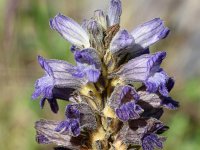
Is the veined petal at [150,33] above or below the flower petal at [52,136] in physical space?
above

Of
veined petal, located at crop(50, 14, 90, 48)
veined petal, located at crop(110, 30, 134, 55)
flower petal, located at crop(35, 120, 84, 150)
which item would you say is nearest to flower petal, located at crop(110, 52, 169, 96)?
veined petal, located at crop(110, 30, 134, 55)

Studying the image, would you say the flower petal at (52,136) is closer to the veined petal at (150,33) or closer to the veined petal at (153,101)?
the veined petal at (153,101)

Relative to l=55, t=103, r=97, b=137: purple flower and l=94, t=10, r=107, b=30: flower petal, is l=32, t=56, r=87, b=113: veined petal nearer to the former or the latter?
l=55, t=103, r=97, b=137: purple flower

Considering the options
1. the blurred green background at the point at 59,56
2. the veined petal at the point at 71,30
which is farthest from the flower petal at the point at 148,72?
the blurred green background at the point at 59,56

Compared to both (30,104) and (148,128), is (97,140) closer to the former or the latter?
(148,128)

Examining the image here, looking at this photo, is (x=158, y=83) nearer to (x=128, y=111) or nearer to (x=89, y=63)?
(x=128, y=111)

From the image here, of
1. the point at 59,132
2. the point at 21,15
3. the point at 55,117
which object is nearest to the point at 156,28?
the point at 59,132
